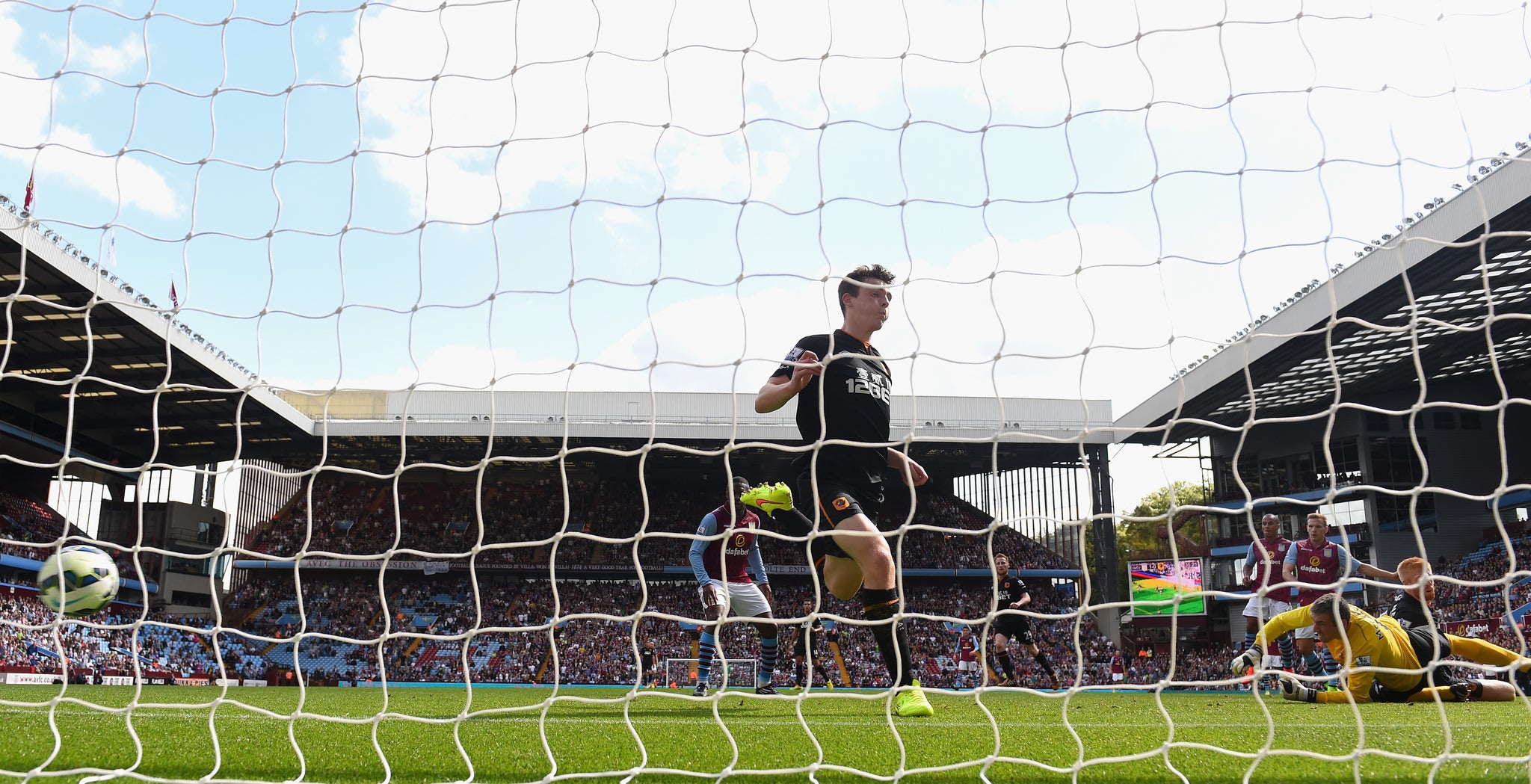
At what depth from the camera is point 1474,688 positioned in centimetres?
696

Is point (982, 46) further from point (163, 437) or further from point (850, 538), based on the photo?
point (163, 437)

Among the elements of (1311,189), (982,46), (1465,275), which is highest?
(1465,275)

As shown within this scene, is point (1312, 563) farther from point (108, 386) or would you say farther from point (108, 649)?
point (108, 649)

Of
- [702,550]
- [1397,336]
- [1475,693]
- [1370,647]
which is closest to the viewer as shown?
[1370,647]

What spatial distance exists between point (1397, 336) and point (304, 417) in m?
26.4

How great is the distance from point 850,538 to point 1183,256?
176cm

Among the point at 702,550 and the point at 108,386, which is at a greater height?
the point at 108,386

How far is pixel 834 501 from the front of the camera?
4.11m

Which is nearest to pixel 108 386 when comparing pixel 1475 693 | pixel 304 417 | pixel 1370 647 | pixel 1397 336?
pixel 1370 647

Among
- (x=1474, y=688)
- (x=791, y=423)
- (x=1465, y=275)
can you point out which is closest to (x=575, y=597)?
(x=791, y=423)

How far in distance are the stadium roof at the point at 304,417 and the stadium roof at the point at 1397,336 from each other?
3298 mm

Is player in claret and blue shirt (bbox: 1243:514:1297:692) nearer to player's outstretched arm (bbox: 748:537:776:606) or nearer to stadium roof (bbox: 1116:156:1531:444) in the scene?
stadium roof (bbox: 1116:156:1531:444)

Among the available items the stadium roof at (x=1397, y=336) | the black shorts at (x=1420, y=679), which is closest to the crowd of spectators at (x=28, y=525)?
the black shorts at (x=1420, y=679)

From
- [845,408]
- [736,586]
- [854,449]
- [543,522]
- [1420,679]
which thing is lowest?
[1420,679]
